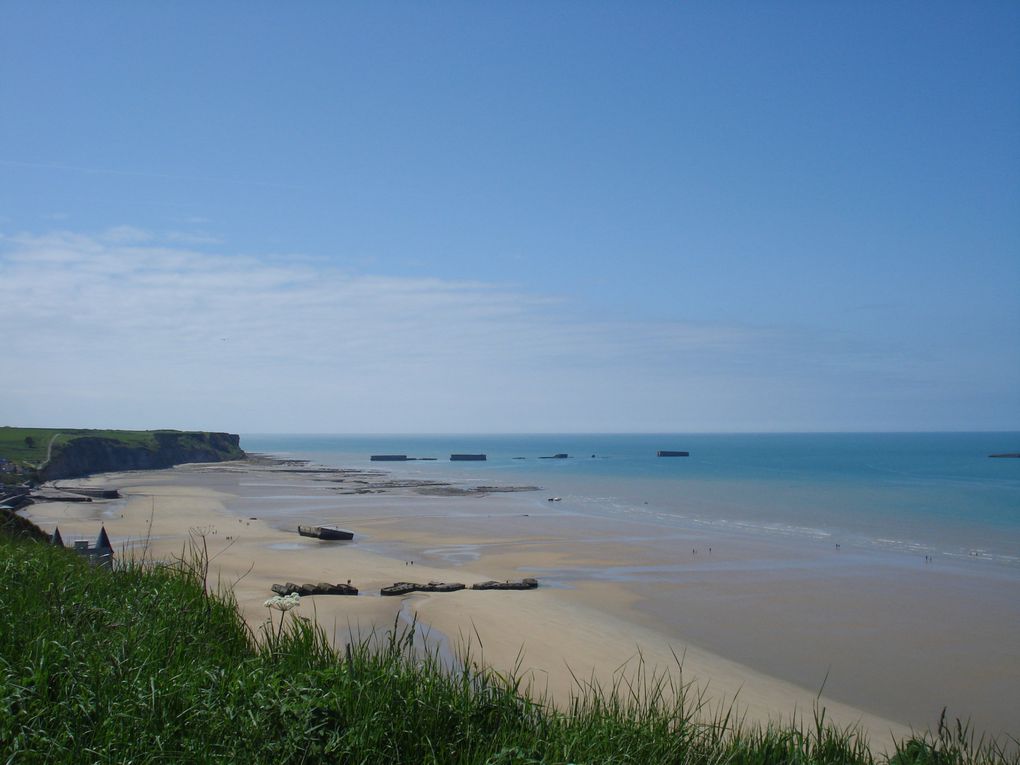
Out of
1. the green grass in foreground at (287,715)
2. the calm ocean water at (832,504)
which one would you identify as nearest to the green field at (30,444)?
the calm ocean water at (832,504)

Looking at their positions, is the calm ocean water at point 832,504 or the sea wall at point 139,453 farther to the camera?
the sea wall at point 139,453

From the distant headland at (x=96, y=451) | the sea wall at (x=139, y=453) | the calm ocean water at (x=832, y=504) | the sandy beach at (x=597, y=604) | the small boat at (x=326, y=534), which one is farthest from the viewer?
the sea wall at (x=139, y=453)

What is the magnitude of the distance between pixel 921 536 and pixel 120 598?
37380 millimetres

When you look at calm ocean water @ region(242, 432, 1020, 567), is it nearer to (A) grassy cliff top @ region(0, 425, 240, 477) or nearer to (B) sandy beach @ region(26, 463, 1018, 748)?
(B) sandy beach @ region(26, 463, 1018, 748)

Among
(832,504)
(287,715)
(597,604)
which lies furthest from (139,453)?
(287,715)

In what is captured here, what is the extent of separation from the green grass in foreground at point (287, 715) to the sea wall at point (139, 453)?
224ft

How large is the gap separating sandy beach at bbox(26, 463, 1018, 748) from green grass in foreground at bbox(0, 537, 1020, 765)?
65 centimetres

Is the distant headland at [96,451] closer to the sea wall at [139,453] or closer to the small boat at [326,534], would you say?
the sea wall at [139,453]

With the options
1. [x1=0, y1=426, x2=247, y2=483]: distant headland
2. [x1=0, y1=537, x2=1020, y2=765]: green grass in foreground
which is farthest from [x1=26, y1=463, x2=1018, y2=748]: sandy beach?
[x1=0, y1=426, x2=247, y2=483]: distant headland

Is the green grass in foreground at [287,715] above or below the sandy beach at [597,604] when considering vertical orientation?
above

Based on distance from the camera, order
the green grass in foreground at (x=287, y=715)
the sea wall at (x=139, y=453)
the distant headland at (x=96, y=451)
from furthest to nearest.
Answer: the sea wall at (x=139, y=453) < the distant headland at (x=96, y=451) < the green grass in foreground at (x=287, y=715)

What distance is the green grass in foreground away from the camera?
5051 mm

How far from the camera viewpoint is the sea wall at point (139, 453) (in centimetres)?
7513

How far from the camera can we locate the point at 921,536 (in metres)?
36.2
